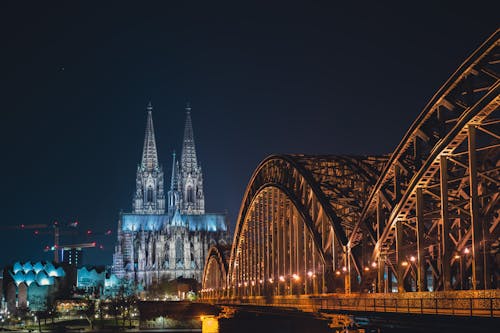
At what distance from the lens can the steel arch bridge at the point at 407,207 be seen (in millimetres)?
38906

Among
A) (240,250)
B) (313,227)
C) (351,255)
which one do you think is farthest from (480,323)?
(240,250)

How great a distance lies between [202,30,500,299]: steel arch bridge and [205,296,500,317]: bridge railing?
2460 millimetres

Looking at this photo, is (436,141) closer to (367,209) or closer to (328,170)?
(367,209)

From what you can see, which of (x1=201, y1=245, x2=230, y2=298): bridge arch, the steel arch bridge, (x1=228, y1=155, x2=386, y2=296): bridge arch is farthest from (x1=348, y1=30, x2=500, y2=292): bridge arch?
(x1=201, y1=245, x2=230, y2=298): bridge arch

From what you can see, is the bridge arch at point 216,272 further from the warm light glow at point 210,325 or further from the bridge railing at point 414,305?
the bridge railing at point 414,305

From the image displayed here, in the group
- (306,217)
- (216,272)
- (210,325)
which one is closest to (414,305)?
(306,217)

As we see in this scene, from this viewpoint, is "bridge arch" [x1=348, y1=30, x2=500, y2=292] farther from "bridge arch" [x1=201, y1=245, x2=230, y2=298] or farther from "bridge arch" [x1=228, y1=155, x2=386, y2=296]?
"bridge arch" [x1=201, y1=245, x2=230, y2=298]

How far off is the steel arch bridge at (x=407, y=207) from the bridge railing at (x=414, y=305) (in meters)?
2.46

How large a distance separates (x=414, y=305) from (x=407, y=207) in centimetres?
1014

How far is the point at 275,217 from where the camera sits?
9288cm

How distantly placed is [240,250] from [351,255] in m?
53.2

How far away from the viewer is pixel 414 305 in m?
37.5

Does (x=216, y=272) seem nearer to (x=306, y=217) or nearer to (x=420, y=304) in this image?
(x=306, y=217)

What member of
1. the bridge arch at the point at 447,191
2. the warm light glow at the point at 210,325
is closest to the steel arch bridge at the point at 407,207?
the bridge arch at the point at 447,191
